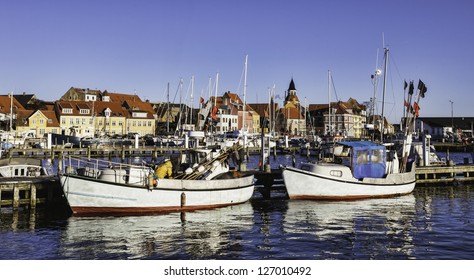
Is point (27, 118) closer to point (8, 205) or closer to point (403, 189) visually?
point (8, 205)

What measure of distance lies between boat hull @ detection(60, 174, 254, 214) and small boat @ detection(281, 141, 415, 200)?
5.30 meters

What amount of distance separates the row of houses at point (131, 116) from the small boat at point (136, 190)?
182 ft

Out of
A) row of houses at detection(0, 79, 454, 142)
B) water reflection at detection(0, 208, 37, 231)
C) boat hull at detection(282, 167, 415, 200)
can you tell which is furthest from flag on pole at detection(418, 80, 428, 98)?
row of houses at detection(0, 79, 454, 142)

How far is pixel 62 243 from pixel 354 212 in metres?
16.1

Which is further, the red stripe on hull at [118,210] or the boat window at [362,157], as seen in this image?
the boat window at [362,157]

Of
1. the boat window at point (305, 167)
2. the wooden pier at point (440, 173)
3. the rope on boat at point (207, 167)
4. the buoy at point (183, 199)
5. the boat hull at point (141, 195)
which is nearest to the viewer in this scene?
the boat hull at point (141, 195)

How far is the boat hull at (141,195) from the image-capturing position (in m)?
25.4

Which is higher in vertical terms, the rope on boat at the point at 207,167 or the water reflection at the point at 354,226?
the rope on boat at the point at 207,167

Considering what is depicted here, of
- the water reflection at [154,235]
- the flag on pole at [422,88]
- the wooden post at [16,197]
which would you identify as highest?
the flag on pole at [422,88]

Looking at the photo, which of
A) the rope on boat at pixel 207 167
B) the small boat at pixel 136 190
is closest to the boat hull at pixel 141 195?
the small boat at pixel 136 190

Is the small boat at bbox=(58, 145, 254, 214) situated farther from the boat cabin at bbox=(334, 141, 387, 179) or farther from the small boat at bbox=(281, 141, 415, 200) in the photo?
the boat cabin at bbox=(334, 141, 387, 179)

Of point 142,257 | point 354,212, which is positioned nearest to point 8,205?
point 142,257

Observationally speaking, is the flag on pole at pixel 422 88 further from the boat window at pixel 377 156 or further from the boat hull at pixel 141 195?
the boat hull at pixel 141 195
